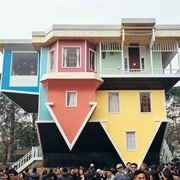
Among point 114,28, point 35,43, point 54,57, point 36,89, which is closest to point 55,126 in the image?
point 36,89

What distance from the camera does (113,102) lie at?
18062 millimetres

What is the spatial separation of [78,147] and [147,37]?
9316mm

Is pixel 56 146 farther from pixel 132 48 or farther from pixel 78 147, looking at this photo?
pixel 132 48

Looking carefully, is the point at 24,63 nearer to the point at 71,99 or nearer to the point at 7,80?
the point at 7,80

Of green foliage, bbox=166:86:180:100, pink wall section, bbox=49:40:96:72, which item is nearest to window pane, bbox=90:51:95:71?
pink wall section, bbox=49:40:96:72

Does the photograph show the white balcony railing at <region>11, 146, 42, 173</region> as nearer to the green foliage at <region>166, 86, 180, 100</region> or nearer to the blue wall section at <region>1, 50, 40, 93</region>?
the blue wall section at <region>1, 50, 40, 93</region>

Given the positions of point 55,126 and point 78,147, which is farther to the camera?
point 78,147

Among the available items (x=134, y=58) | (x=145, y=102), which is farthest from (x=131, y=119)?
(x=134, y=58)

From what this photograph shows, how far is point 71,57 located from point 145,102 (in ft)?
20.4

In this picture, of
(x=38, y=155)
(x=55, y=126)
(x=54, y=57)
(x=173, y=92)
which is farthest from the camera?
(x=173, y=92)

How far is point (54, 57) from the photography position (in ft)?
58.6

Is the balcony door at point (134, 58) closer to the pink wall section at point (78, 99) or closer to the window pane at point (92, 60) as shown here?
the window pane at point (92, 60)

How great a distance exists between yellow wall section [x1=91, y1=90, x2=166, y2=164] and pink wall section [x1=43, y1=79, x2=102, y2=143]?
49.5 inches

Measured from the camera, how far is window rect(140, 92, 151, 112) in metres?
17.9
